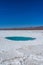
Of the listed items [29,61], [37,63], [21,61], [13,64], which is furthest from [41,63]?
[13,64]

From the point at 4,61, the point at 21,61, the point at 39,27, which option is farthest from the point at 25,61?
the point at 39,27

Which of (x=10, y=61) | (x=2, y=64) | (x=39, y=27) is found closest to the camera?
(x=2, y=64)

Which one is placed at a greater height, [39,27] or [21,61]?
[39,27]

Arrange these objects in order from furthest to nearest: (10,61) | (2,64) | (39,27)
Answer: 1. (39,27)
2. (10,61)
3. (2,64)

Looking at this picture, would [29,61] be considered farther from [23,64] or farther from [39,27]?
[39,27]

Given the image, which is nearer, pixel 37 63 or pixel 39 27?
pixel 37 63

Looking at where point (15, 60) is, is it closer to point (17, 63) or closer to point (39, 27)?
point (17, 63)

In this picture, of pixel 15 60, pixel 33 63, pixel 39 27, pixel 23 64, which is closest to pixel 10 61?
pixel 15 60

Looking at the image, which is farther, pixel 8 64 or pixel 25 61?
pixel 25 61
